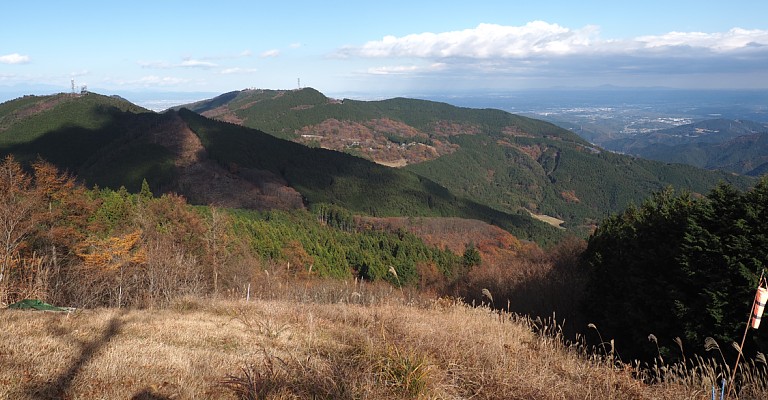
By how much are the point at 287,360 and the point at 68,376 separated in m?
1.76

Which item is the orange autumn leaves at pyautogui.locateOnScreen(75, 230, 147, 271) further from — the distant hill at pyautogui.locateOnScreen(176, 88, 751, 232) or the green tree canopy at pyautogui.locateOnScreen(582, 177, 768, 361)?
the distant hill at pyautogui.locateOnScreen(176, 88, 751, 232)

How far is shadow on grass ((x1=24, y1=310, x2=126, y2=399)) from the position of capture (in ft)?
10.4

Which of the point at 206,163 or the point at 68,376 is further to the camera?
the point at 206,163

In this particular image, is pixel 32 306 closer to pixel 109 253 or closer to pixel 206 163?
pixel 109 253

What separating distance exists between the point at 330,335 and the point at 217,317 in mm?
2025

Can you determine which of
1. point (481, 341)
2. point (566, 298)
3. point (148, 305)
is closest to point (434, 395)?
point (481, 341)

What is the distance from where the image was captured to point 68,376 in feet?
11.6

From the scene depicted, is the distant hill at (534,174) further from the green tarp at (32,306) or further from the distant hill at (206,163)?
the green tarp at (32,306)

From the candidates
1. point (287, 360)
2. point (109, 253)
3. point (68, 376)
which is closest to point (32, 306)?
point (68, 376)

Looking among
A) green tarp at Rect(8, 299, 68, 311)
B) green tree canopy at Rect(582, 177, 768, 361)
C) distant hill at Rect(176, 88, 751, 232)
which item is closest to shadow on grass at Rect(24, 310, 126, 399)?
green tarp at Rect(8, 299, 68, 311)

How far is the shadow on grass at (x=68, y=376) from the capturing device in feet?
10.4

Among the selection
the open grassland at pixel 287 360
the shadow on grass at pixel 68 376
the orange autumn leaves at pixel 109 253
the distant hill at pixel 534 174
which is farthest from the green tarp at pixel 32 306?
the distant hill at pixel 534 174

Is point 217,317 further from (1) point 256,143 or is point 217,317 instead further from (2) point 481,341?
(1) point 256,143

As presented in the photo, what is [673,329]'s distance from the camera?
37.7 ft
